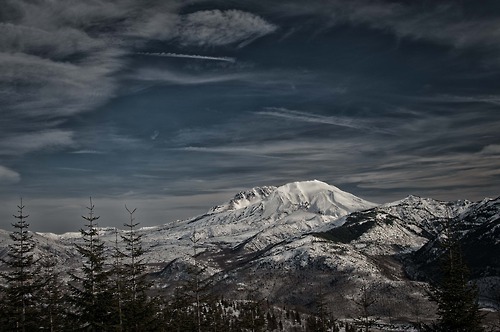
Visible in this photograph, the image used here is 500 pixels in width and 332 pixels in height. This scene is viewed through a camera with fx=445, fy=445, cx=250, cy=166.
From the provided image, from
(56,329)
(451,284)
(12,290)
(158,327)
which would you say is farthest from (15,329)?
(451,284)

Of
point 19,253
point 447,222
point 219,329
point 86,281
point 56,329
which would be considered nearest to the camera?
point 86,281

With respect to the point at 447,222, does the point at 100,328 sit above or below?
below

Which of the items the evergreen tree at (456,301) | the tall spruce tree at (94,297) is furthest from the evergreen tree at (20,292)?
the evergreen tree at (456,301)

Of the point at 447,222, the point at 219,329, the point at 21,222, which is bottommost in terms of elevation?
the point at 219,329

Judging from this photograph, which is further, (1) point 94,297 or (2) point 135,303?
(2) point 135,303

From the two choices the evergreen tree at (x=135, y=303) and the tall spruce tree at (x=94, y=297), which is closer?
the tall spruce tree at (x=94, y=297)

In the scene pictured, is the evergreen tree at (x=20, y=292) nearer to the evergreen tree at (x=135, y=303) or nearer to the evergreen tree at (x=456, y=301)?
the evergreen tree at (x=135, y=303)

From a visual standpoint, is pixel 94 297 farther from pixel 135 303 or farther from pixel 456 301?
pixel 456 301

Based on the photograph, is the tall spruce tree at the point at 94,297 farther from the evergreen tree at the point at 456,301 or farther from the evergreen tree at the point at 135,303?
the evergreen tree at the point at 456,301

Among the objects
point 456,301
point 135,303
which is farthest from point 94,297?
point 456,301

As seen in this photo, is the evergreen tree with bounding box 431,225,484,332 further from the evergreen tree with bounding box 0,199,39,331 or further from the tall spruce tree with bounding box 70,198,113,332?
the evergreen tree with bounding box 0,199,39,331

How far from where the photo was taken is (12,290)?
45.7 metres

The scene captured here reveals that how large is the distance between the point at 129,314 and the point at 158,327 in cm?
642

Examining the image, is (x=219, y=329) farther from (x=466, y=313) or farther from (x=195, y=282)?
(x=466, y=313)
